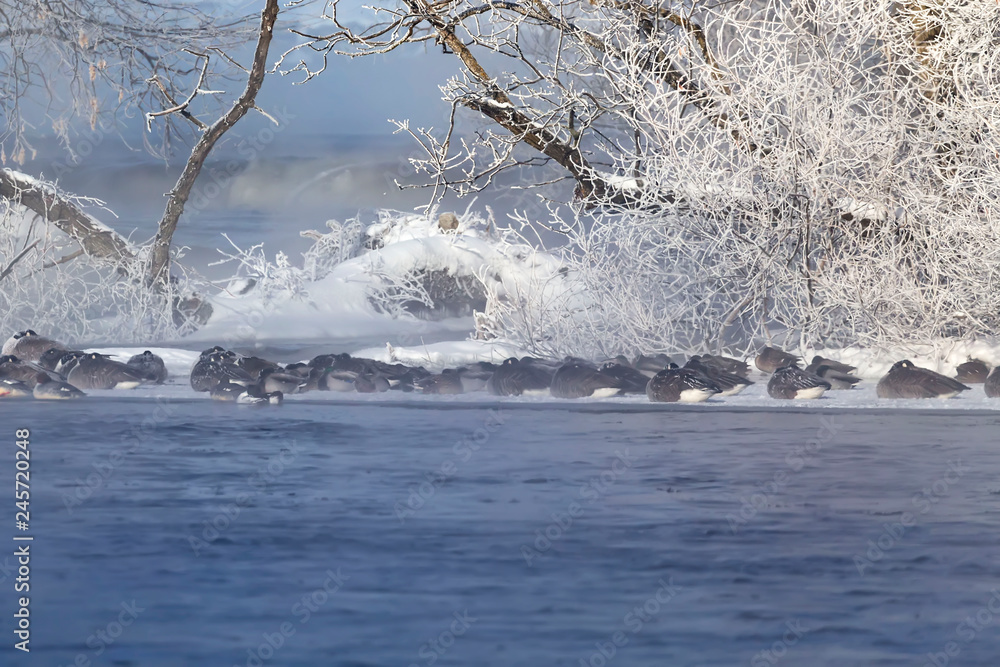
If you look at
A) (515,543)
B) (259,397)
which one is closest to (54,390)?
(259,397)

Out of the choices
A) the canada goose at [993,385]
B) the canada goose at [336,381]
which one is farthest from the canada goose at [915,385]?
the canada goose at [336,381]

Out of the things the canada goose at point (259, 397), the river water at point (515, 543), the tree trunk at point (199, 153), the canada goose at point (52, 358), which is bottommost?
the river water at point (515, 543)

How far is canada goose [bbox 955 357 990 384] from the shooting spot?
8469mm

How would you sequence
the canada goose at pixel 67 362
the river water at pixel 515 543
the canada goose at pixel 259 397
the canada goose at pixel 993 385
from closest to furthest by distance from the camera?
the river water at pixel 515 543 → the canada goose at pixel 993 385 → the canada goose at pixel 259 397 → the canada goose at pixel 67 362

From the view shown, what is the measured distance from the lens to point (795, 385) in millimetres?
7938

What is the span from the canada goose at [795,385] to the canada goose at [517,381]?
1.53 meters

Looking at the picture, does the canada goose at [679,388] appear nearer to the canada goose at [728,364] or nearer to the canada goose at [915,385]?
the canada goose at [728,364]

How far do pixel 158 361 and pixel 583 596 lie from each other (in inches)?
249

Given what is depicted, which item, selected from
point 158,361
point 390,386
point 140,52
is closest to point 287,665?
point 390,386

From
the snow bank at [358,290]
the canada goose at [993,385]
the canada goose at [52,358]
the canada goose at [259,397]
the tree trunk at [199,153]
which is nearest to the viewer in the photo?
the canada goose at [993,385]

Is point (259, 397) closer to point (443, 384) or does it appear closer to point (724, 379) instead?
point (443, 384)

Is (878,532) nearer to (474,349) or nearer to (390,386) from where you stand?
(390,386)

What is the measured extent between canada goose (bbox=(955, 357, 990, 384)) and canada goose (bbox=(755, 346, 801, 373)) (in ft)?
3.77

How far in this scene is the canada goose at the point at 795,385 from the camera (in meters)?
7.91
